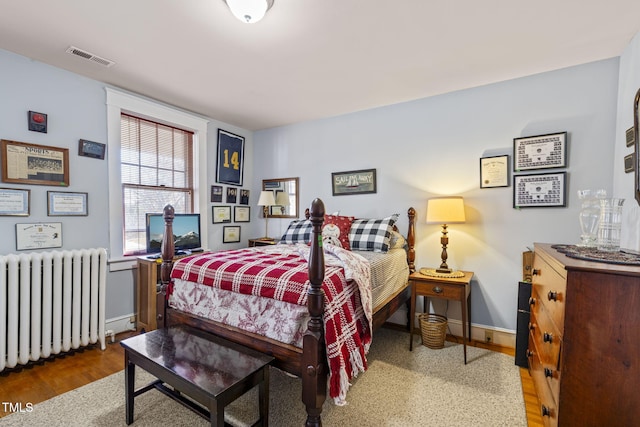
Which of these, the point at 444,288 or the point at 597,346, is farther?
the point at 444,288

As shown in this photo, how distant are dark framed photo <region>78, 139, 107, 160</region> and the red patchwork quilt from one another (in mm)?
1535

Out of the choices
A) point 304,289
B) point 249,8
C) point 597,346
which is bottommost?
point 597,346

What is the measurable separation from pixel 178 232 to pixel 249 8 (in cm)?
237

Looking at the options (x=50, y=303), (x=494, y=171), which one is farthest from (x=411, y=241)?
(x=50, y=303)

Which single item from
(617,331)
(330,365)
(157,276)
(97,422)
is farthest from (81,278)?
(617,331)

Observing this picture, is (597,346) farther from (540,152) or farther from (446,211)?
(540,152)

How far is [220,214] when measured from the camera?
3.92 meters

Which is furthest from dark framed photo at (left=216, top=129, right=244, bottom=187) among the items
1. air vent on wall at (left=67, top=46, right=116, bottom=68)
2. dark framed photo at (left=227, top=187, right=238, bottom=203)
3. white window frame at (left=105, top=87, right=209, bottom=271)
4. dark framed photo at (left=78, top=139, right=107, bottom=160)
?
air vent on wall at (left=67, top=46, right=116, bottom=68)

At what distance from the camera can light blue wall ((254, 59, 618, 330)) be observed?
7.87ft

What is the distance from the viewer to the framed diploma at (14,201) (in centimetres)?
224

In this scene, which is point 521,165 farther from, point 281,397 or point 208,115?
point 208,115

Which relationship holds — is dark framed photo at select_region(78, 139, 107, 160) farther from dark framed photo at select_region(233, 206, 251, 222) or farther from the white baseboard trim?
dark framed photo at select_region(233, 206, 251, 222)

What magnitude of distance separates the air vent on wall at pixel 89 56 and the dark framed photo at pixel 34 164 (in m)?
0.81

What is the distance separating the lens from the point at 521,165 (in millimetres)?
2617
